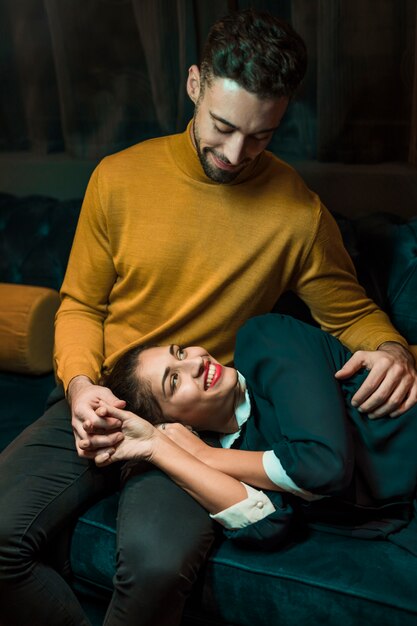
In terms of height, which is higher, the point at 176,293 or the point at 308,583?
the point at 176,293

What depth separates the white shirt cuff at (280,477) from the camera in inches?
61.4

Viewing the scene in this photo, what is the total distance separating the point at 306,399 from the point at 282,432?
84mm

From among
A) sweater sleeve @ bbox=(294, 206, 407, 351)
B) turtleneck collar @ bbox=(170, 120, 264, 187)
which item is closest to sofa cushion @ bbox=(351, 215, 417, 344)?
A: sweater sleeve @ bbox=(294, 206, 407, 351)

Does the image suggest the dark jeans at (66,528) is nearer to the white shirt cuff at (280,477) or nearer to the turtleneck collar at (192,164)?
the white shirt cuff at (280,477)

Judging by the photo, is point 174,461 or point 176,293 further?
point 176,293

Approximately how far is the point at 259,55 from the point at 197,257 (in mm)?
504

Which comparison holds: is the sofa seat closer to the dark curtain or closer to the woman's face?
the woman's face

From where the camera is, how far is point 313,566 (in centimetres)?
155

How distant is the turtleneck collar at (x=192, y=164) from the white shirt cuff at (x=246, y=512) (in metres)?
0.74

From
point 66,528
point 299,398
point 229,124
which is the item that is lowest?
point 66,528

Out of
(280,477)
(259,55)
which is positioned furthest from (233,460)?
(259,55)

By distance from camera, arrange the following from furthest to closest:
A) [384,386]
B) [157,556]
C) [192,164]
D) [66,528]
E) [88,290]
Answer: [88,290] < [192,164] < [66,528] < [384,386] < [157,556]

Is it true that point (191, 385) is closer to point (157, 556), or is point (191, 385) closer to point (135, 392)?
point (135, 392)

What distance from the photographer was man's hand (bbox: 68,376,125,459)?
1593mm
